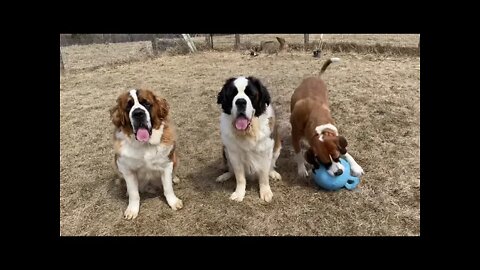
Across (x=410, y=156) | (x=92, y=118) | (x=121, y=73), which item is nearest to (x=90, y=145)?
(x=92, y=118)

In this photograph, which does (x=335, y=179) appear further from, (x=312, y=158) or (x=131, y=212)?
(x=131, y=212)

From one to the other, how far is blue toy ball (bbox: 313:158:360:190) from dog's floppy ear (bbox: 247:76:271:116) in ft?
3.38

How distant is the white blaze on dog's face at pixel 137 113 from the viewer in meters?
3.64

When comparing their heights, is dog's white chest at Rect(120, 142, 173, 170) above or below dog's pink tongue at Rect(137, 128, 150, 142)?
below

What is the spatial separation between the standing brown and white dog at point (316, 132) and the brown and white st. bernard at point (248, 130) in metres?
0.48

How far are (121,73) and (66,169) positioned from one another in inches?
278

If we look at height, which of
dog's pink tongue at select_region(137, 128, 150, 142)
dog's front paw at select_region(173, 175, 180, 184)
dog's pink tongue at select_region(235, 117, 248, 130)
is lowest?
dog's front paw at select_region(173, 175, 180, 184)

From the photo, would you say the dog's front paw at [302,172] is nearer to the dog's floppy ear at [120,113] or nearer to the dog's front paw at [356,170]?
the dog's front paw at [356,170]


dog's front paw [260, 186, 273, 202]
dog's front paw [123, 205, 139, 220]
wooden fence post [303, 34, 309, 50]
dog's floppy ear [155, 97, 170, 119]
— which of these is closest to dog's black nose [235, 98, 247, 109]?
dog's floppy ear [155, 97, 170, 119]

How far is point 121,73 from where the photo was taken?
11.8 metres

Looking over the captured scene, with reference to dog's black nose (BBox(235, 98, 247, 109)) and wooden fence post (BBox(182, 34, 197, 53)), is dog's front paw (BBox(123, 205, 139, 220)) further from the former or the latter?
wooden fence post (BBox(182, 34, 197, 53))

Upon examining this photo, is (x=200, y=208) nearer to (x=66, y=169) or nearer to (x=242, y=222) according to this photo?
(x=242, y=222)

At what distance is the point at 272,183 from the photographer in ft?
15.3

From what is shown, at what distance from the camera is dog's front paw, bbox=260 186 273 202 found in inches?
169
